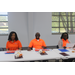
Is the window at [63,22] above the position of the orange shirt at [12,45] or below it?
above

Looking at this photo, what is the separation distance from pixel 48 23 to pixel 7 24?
2769mm

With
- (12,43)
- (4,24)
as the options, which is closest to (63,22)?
(4,24)

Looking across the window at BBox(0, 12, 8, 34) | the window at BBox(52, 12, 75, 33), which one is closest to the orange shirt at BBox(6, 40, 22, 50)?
the window at BBox(0, 12, 8, 34)

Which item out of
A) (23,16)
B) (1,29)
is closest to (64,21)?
(23,16)

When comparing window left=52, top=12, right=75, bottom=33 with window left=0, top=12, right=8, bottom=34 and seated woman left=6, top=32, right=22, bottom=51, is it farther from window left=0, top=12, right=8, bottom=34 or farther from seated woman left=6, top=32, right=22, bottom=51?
seated woman left=6, top=32, right=22, bottom=51

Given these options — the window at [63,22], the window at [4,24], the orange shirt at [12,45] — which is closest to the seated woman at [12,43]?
the orange shirt at [12,45]

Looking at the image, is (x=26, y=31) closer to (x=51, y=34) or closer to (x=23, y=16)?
(x=23, y=16)

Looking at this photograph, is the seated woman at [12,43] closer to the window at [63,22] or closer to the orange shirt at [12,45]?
the orange shirt at [12,45]

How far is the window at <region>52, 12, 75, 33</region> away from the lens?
19.3 ft

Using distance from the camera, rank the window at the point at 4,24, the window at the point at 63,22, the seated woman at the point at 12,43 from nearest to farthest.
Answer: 1. the seated woman at the point at 12,43
2. the window at the point at 4,24
3. the window at the point at 63,22

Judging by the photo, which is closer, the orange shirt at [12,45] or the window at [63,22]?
the orange shirt at [12,45]

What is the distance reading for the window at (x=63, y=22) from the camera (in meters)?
5.89

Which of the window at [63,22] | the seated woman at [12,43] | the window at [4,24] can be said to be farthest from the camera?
the window at [63,22]

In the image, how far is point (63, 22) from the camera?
598 cm
